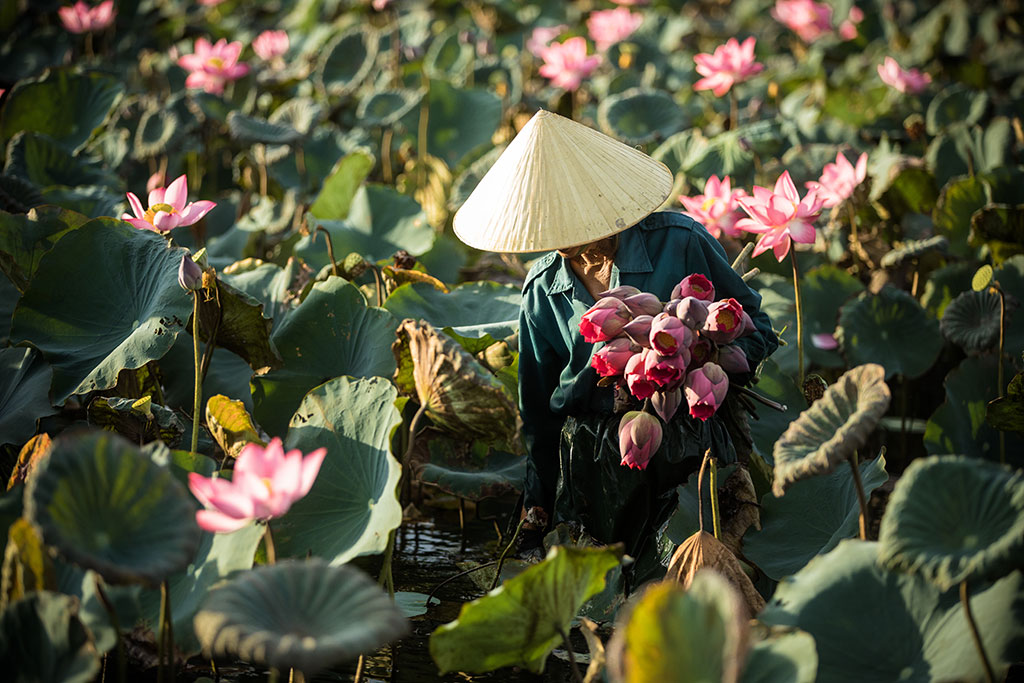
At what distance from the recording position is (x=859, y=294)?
3.00 m

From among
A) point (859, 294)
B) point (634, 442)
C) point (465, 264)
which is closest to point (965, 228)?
point (859, 294)

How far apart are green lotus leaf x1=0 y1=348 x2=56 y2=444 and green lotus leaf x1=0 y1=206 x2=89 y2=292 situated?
284 millimetres

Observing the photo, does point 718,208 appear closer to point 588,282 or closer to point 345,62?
point 588,282

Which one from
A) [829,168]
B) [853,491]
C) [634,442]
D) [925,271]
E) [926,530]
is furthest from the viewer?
[925,271]

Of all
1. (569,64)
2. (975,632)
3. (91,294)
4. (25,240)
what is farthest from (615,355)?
(569,64)

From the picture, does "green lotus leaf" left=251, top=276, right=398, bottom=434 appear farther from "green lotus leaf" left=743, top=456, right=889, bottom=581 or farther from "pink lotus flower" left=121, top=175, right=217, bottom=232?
"green lotus leaf" left=743, top=456, right=889, bottom=581

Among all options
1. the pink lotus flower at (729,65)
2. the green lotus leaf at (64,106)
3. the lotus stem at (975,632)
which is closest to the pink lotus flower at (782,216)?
the lotus stem at (975,632)

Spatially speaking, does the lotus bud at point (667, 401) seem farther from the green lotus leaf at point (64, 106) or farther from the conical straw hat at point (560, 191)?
the green lotus leaf at point (64, 106)

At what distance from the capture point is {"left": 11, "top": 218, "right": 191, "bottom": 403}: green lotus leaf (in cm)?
217

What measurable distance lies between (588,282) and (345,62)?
4.39 meters

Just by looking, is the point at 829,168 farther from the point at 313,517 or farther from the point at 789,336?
the point at 313,517

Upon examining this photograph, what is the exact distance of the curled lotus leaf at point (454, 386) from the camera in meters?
1.85

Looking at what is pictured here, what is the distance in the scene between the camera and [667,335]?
4.80 feet

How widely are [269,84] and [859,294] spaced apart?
377cm
